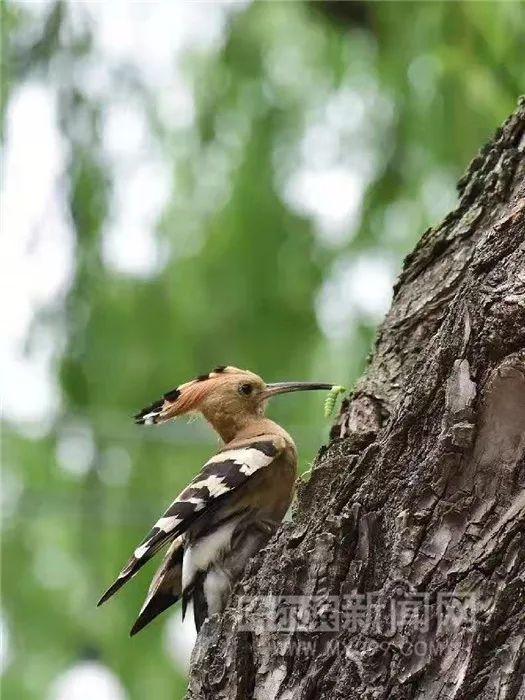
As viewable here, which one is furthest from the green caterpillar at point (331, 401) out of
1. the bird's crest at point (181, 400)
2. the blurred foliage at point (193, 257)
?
the blurred foliage at point (193, 257)

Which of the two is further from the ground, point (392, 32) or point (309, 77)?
point (309, 77)

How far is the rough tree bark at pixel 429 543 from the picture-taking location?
1488 millimetres

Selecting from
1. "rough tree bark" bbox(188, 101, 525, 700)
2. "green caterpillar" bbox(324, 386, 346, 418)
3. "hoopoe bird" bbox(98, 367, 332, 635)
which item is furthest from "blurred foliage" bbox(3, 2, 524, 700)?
"rough tree bark" bbox(188, 101, 525, 700)

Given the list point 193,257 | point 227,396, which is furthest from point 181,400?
point 193,257

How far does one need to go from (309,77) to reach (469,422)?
2590mm

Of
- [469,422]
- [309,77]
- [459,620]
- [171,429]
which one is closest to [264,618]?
[459,620]

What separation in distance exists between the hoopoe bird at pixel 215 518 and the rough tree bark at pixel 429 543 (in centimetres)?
28

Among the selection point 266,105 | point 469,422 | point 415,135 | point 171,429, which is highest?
point 266,105

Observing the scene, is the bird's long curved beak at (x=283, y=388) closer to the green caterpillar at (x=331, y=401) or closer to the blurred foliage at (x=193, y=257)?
the green caterpillar at (x=331, y=401)

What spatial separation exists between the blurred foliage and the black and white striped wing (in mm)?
1064

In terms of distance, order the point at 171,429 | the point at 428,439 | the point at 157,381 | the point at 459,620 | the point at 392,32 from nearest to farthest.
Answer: the point at 459,620 < the point at 428,439 < the point at 392,32 < the point at 157,381 < the point at 171,429

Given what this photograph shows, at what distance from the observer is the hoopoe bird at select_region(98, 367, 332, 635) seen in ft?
6.79

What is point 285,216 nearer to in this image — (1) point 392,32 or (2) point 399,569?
(1) point 392,32

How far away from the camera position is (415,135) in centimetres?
338
